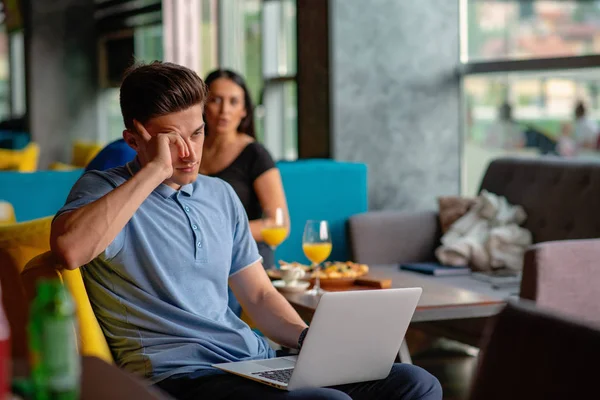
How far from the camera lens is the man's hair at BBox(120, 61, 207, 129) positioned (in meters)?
2.12

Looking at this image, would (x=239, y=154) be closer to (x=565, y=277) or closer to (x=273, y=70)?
(x=565, y=277)

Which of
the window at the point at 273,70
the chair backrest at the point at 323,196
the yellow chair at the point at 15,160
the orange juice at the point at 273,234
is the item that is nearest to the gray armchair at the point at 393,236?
the chair backrest at the point at 323,196

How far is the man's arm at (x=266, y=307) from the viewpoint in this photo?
86.3 inches

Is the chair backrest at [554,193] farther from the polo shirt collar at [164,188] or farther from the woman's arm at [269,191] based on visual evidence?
the polo shirt collar at [164,188]

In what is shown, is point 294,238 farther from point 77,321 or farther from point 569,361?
point 569,361

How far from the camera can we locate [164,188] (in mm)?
2162

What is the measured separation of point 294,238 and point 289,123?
2.43 m

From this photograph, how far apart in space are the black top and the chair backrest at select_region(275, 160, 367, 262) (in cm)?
86

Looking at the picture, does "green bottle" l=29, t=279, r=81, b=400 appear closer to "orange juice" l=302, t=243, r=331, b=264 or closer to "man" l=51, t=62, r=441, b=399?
"man" l=51, t=62, r=441, b=399

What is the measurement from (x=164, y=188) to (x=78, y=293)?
0.97ft

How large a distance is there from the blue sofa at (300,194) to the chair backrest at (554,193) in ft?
2.40

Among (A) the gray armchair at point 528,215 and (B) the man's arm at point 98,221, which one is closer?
(B) the man's arm at point 98,221

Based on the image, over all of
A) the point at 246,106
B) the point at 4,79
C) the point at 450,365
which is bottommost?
the point at 450,365

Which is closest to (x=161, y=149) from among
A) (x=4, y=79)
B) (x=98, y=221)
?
(x=98, y=221)
